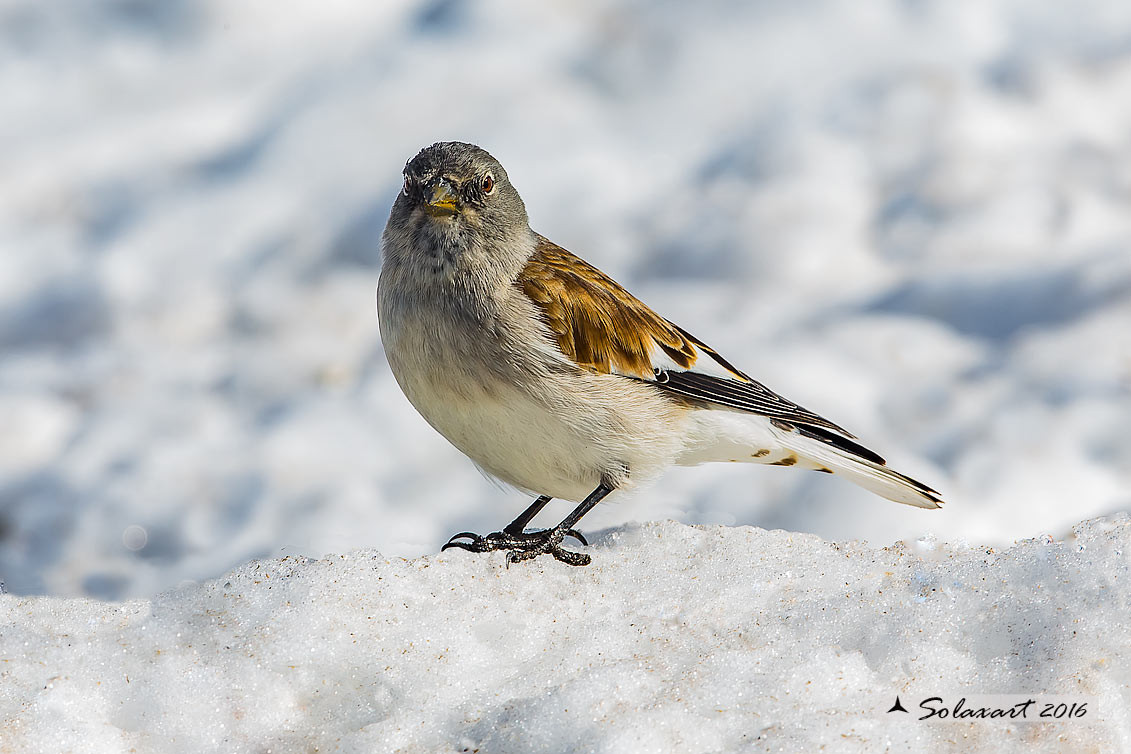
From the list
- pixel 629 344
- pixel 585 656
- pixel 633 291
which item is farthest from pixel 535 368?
pixel 633 291

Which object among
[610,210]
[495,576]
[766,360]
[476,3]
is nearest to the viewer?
[495,576]

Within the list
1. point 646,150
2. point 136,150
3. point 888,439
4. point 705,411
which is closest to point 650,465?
point 705,411

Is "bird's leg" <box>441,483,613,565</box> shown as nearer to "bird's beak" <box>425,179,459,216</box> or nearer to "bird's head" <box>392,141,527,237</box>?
"bird's head" <box>392,141,527,237</box>

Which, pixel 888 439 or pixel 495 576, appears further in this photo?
pixel 888 439

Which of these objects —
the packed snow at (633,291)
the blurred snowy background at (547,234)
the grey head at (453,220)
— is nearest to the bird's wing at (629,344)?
the grey head at (453,220)

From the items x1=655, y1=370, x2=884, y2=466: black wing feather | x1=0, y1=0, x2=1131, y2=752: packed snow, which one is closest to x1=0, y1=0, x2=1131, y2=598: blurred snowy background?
x1=0, y1=0, x2=1131, y2=752: packed snow

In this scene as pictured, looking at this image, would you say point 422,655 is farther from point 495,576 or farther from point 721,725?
point 721,725

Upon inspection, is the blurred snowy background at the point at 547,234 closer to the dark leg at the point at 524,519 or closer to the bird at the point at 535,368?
the dark leg at the point at 524,519

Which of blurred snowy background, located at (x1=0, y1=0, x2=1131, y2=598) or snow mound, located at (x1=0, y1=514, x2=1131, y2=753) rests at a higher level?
blurred snowy background, located at (x1=0, y1=0, x2=1131, y2=598)
